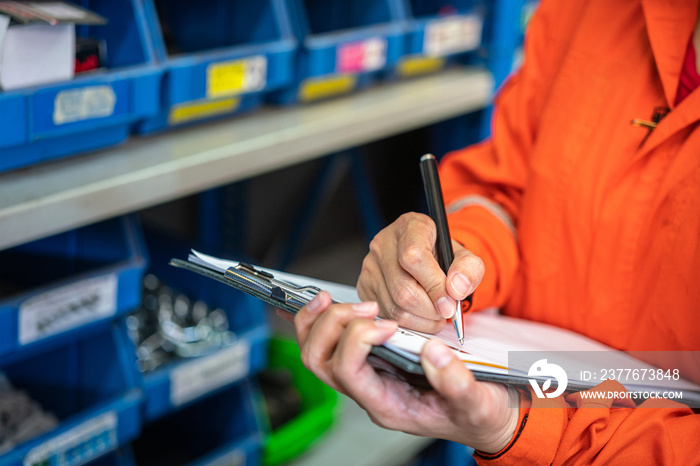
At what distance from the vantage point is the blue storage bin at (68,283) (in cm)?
103

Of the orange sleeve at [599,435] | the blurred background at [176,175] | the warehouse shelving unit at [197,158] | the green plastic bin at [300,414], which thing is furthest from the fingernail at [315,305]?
the green plastic bin at [300,414]

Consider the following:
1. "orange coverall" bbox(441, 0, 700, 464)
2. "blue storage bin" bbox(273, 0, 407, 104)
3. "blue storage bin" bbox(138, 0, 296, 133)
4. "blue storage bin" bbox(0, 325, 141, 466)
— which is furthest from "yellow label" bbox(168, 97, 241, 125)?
"orange coverall" bbox(441, 0, 700, 464)

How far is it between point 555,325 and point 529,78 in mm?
390

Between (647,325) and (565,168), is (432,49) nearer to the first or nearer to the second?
(565,168)

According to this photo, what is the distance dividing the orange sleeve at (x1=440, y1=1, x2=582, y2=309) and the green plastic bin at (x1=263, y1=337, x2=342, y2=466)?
0.75 m

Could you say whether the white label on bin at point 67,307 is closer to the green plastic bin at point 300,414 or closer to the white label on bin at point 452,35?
the green plastic bin at point 300,414

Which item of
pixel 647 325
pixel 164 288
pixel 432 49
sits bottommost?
pixel 164 288

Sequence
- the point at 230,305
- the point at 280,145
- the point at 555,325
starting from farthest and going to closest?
the point at 230,305
the point at 280,145
the point at 555,325

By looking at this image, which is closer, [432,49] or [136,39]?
[136,39]

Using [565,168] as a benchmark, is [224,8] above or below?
above

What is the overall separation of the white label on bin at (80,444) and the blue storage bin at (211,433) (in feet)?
0.98

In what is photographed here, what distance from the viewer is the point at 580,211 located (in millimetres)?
940

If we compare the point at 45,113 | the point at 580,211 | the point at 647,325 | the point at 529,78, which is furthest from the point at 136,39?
the point at 647,325

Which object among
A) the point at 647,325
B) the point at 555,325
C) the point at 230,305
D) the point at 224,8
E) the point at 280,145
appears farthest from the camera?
the point at 230,305
